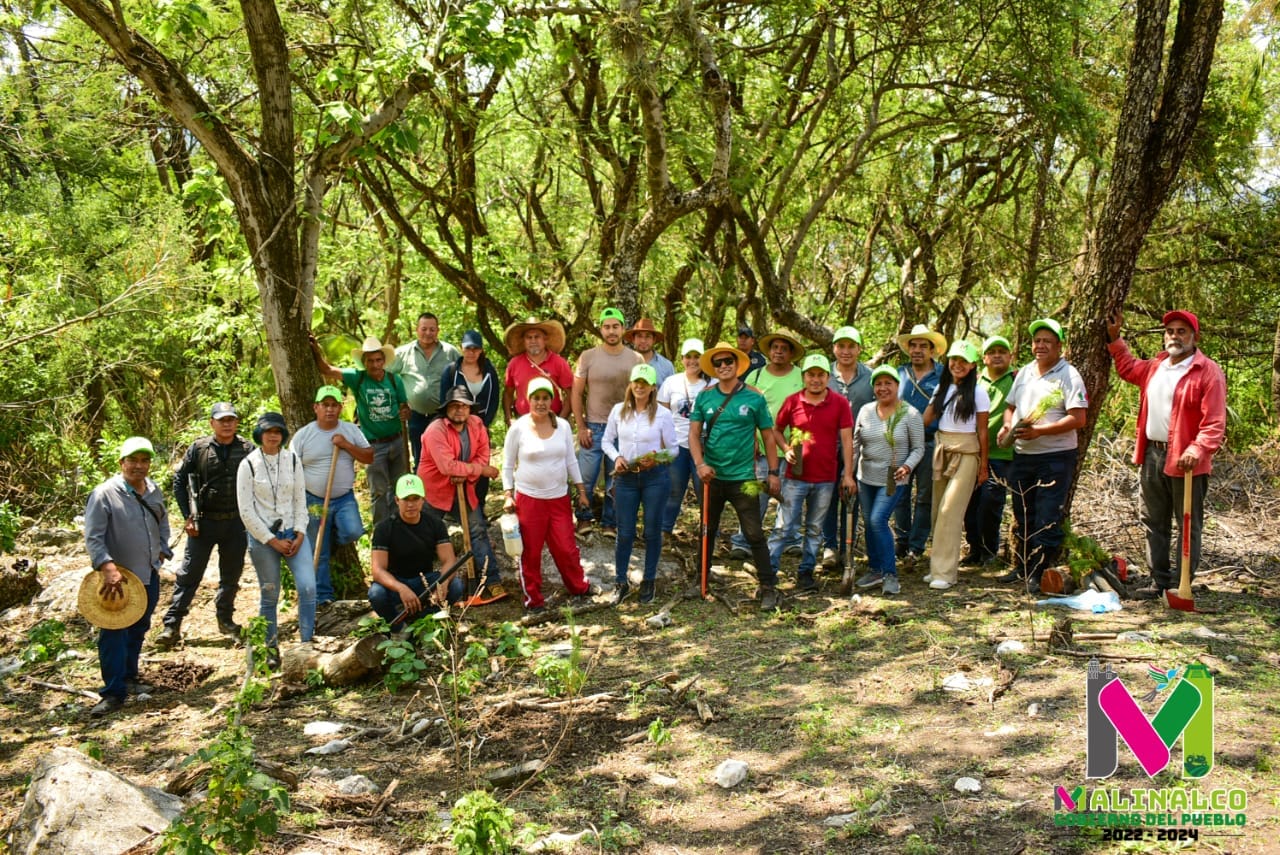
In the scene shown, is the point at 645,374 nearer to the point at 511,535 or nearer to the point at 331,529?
the point at 511,535

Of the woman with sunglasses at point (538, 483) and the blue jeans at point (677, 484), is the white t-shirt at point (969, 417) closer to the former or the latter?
the blue jeans at point (677, 484)

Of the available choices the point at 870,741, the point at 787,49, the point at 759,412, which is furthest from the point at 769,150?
the point at 870,741

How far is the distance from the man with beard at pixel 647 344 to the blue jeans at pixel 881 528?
245cm

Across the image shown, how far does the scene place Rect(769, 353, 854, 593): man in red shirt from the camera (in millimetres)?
8070

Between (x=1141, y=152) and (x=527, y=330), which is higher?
(x=1141, y=152)

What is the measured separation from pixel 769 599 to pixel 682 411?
2.05 meters

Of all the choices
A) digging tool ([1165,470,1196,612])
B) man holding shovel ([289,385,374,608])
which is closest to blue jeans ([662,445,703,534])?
man holding shovel ([289,385,374,608])

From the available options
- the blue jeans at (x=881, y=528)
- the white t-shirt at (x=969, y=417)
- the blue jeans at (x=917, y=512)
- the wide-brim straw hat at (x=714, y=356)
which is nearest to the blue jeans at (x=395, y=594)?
the wide-brim straw hat at (x=714, y=356)

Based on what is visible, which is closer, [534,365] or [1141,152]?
[1141,152]

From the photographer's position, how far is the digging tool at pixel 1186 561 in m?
6.91

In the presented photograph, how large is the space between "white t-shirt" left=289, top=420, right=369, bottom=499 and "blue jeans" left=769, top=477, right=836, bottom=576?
12.0 feet

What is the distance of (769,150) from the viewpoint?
11891 millimetres

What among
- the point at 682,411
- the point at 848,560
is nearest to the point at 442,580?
the point at 682,411

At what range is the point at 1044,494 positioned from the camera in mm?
7730
